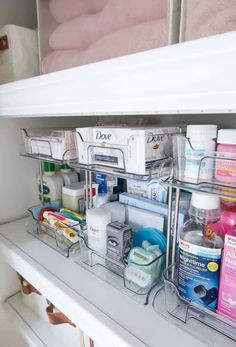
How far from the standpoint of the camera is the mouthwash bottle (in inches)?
16.7

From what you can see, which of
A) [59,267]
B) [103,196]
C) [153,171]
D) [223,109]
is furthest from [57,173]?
[223,109]

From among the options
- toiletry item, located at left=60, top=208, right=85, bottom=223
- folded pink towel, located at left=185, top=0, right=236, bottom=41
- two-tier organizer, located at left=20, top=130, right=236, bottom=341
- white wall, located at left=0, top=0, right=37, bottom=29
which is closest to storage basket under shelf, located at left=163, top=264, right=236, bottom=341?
two-tier organizer, located at left=20, top=130, right=236, bottom=341

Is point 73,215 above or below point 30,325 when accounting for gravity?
above

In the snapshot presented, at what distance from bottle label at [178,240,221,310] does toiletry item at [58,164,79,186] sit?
509 mm

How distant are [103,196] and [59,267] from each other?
22 cm

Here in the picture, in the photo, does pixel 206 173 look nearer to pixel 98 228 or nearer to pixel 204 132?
pixel 204 132

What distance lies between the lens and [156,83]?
0.34m

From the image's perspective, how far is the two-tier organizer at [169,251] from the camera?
0.40 meters

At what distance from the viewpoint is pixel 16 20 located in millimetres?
801

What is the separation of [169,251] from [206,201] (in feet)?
0.56

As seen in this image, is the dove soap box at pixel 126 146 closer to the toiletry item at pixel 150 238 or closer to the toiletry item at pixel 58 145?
the toiletry item at pixel 58 145

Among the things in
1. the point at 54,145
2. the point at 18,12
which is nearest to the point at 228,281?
the point at 54,145

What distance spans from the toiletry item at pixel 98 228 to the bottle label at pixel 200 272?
0.66 ft

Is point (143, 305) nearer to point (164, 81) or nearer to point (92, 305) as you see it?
point (92, 305)
